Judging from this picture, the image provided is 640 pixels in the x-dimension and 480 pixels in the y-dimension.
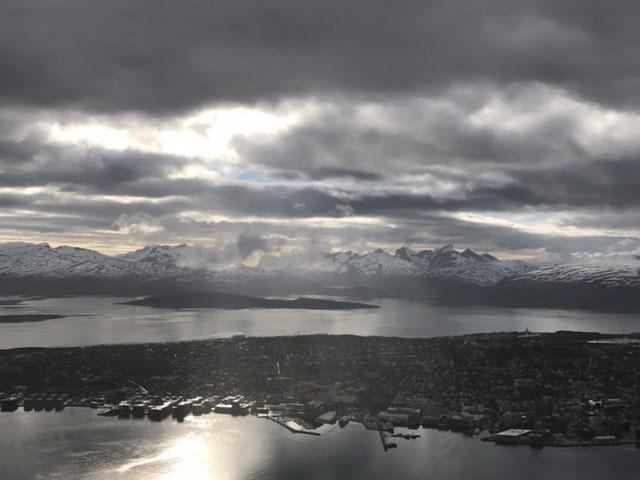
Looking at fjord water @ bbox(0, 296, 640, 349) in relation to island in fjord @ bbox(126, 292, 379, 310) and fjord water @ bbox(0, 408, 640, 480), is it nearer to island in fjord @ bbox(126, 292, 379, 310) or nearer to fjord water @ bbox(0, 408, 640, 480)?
island in fjord @ bbox(126, 292, 379, 310)

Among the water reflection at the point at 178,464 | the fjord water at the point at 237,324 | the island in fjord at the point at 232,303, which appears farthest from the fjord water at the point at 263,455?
the island in fjord at the point at 232,303

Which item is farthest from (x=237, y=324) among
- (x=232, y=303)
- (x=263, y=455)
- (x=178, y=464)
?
(x=178, y=464)

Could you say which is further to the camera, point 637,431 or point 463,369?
point 463,369

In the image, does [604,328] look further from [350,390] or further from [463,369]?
[350,390]

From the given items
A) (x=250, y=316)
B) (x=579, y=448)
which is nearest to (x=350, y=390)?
(x=579, y=448)

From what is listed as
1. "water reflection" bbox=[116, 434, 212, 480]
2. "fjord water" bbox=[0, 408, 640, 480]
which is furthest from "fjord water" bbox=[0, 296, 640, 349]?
"water reflection" bbox=[116, 434, 212, 480]

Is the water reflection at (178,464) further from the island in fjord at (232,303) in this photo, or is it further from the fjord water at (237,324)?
the island in fjord at (232,303)
